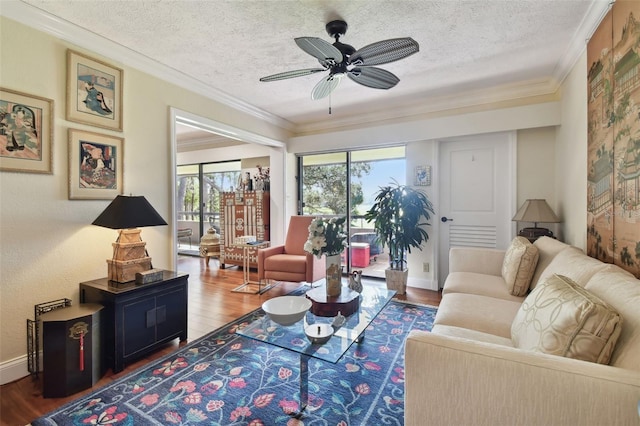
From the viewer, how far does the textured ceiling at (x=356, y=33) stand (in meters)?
1.99

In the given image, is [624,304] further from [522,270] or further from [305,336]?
[305,336]

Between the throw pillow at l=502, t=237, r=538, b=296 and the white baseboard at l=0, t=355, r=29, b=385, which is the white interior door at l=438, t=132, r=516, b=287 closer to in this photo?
the throw pillow at l=502, t=237, r=538, b=296

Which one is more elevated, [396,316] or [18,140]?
[18,140]

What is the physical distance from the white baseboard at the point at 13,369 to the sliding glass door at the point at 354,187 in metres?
3.71

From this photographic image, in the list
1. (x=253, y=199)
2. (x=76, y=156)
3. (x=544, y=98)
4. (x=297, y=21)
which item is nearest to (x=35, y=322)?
(x=76, y=156)

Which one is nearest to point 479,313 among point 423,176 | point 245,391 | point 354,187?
point 245,391

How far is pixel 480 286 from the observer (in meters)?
2.32

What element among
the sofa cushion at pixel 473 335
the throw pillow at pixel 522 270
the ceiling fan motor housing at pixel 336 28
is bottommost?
the sofa cushion at pixel 473 335

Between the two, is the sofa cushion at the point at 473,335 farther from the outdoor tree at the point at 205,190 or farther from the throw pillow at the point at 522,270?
the outdoor tree at the point at 205,190

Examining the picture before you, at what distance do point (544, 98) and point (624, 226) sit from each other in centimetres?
228

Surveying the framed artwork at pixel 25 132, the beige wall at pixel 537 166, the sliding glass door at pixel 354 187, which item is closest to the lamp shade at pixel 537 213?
the beige wall at pixel 537 166

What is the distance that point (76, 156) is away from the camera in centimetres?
225

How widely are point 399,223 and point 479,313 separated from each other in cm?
196

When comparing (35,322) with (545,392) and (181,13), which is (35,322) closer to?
(181,13)
